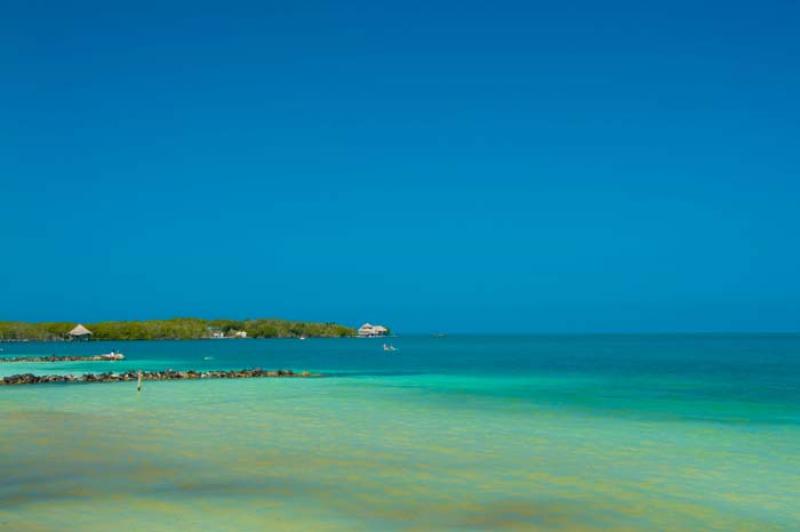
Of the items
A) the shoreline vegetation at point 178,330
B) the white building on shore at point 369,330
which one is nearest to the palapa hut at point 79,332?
the shoreline vegetation at point 178,330

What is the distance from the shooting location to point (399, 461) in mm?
15883

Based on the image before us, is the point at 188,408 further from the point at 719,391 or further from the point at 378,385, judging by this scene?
the point at 719,391

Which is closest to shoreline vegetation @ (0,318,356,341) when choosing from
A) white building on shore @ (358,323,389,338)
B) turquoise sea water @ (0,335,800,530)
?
white building on shore @ (358,323,389,338)

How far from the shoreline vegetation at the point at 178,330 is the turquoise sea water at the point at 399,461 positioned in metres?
109

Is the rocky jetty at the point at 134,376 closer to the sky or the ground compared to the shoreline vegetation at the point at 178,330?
closer to the ground

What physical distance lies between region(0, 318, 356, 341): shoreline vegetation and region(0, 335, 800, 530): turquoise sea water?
359 ft

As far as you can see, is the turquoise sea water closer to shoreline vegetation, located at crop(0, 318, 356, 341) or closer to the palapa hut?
the palapa hut

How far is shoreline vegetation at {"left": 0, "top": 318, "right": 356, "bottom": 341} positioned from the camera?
131 meters

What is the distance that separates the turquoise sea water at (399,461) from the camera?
37.4ft

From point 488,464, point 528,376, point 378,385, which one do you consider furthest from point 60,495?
point 528,376

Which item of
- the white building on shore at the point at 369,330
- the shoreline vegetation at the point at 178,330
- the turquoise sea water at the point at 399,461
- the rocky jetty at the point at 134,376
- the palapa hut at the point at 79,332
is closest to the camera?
the turquoise sea water at the point at 399,461

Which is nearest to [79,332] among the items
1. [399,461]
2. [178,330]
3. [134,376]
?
[178,330]

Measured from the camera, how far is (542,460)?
16000 mm

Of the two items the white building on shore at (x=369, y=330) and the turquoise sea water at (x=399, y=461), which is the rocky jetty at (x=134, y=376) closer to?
the turquoise sea water at (x=399, y=461)
